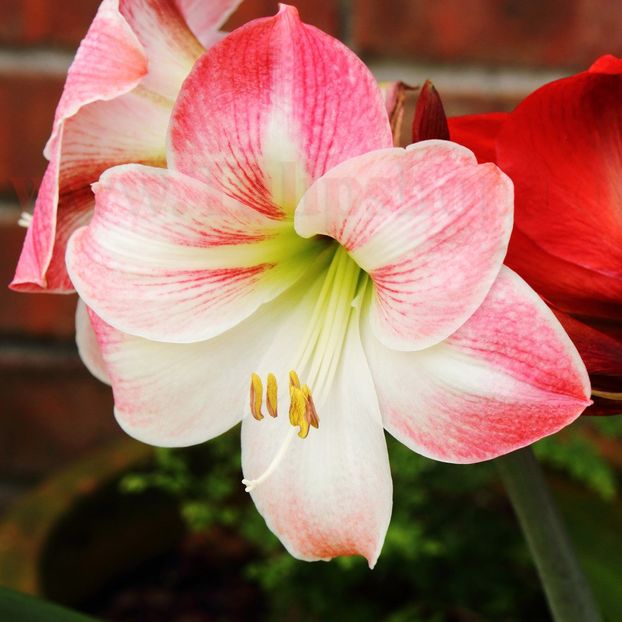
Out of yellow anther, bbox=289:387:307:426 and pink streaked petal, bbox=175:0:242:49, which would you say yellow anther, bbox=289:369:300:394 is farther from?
pink streaked petal, bbox=175:0:242:49

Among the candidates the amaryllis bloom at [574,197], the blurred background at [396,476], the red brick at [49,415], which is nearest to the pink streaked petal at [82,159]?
the amaryllis bloom at [574,197]

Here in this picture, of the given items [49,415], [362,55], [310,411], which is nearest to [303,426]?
[310,411]

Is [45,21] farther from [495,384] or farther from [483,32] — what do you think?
[495,384]

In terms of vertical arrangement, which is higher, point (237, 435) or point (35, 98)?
point (35, 98)

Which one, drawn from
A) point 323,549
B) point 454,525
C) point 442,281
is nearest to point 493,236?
point 442,281

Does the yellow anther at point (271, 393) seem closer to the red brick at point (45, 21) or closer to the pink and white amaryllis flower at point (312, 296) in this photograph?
the pink and white amaryllis flower at point (312, 296)

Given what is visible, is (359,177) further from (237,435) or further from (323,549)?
(237,435)

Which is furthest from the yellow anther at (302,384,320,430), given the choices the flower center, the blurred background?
the blurred background

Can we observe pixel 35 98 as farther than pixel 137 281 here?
Yes
